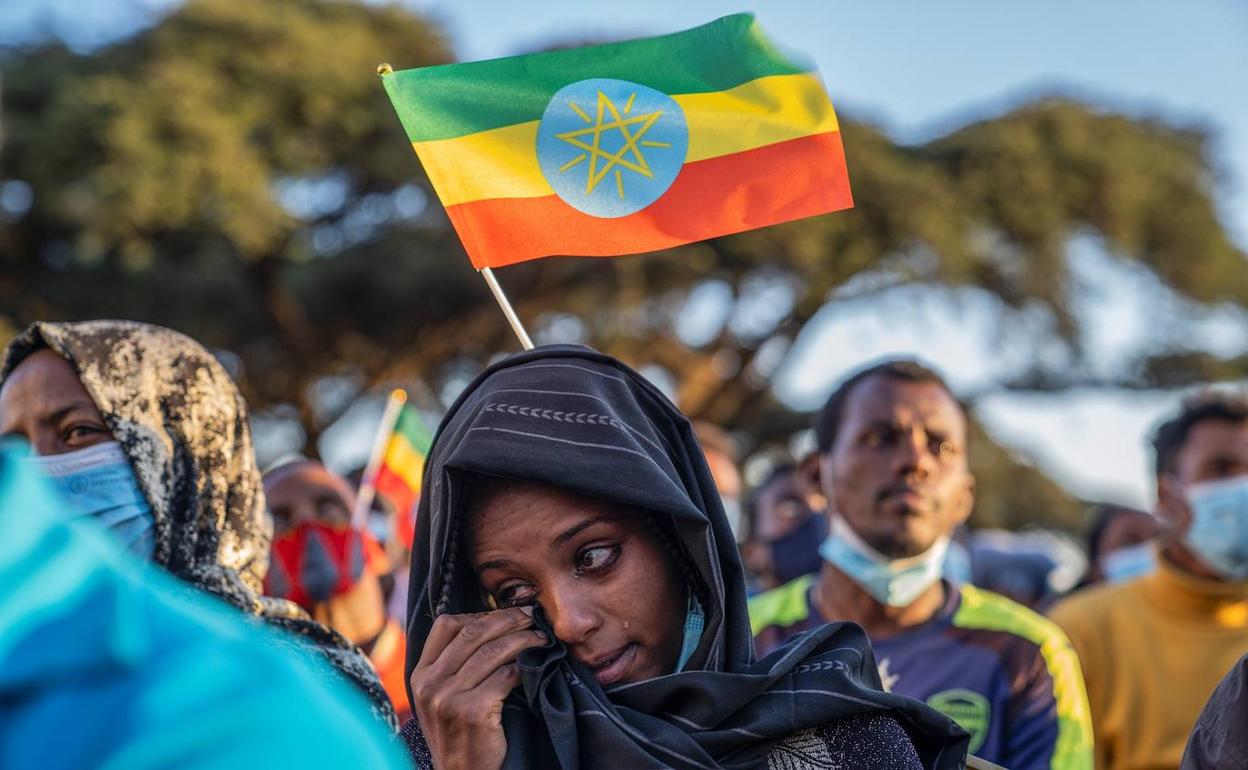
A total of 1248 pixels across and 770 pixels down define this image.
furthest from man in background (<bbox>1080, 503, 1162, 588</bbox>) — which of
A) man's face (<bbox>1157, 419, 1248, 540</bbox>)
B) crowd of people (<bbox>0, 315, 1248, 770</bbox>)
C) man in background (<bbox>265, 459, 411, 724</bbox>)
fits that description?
man in background (<bbox>265, 459, 411, 724</bbox>)

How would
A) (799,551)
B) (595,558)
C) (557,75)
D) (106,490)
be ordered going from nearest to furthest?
1. (595,558)
2. (106,490)
3. (557,75)
4. (799,551)

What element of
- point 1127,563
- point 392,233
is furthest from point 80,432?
point 392,233

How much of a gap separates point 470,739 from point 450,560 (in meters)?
0.37

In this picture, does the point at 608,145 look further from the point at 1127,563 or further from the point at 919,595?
the point at 1127,563

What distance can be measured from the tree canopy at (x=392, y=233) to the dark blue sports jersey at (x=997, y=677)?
49.8 ft

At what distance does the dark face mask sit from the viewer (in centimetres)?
674

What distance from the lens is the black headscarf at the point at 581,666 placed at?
228 centimetres

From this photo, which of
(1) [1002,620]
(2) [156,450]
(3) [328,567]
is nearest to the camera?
(2) [156,450]

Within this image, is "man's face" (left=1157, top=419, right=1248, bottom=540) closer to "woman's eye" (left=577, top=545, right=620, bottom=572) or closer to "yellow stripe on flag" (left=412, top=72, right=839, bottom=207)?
"yellow stripe on flag" (left=412, top=72, right=839, bottom=207)

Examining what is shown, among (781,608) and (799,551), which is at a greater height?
(781,608)

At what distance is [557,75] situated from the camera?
325cm

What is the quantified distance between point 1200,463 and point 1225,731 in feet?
10.2

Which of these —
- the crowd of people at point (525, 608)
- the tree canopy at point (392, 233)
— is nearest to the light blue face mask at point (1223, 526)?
the crowd of people at point (525, 608)

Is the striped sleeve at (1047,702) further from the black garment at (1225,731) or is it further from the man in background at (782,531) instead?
the man in background at (782,531)
